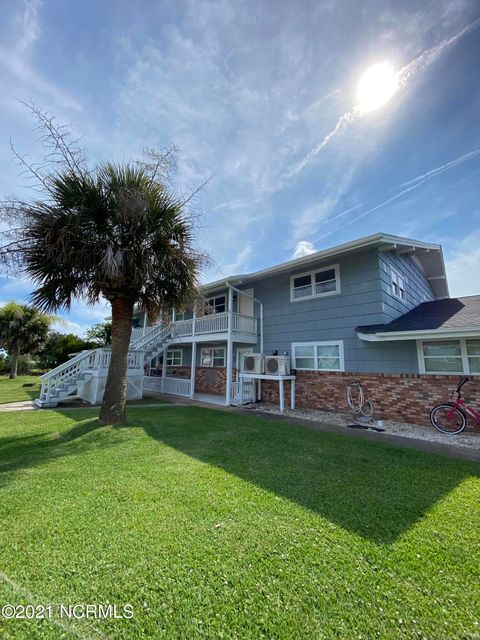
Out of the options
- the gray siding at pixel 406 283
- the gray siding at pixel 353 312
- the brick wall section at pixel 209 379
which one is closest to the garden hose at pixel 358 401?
the gray siding at pixel 353 312

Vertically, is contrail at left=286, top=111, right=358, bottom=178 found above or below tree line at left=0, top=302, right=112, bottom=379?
Answer: above

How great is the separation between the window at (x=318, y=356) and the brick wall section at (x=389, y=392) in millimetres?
253

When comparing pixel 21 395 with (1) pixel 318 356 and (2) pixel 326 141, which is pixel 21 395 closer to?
(1) pixel 318 356

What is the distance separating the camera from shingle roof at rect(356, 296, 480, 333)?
7.80 m

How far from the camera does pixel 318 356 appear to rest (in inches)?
415

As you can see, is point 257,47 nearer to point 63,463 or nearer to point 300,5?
point 300,5

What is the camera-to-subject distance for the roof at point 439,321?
747 centimetres

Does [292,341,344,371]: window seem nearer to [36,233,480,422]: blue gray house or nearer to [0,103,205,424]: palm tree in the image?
[36,233,480,422]: blue gray house

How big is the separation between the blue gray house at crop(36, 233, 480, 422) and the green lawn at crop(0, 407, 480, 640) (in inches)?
157

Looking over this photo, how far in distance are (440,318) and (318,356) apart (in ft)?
13.5

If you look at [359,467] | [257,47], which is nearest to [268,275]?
[257,47]

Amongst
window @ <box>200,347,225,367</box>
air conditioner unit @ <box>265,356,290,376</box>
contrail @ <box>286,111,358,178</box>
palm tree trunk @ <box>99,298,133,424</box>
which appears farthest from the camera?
window @ <box>200,347,225,367</box>

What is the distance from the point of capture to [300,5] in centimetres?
682

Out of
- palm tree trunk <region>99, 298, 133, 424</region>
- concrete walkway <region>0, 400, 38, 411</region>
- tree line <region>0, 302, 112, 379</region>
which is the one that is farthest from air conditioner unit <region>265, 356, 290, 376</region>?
tree line <region>0, 302, 112, 379</region>
